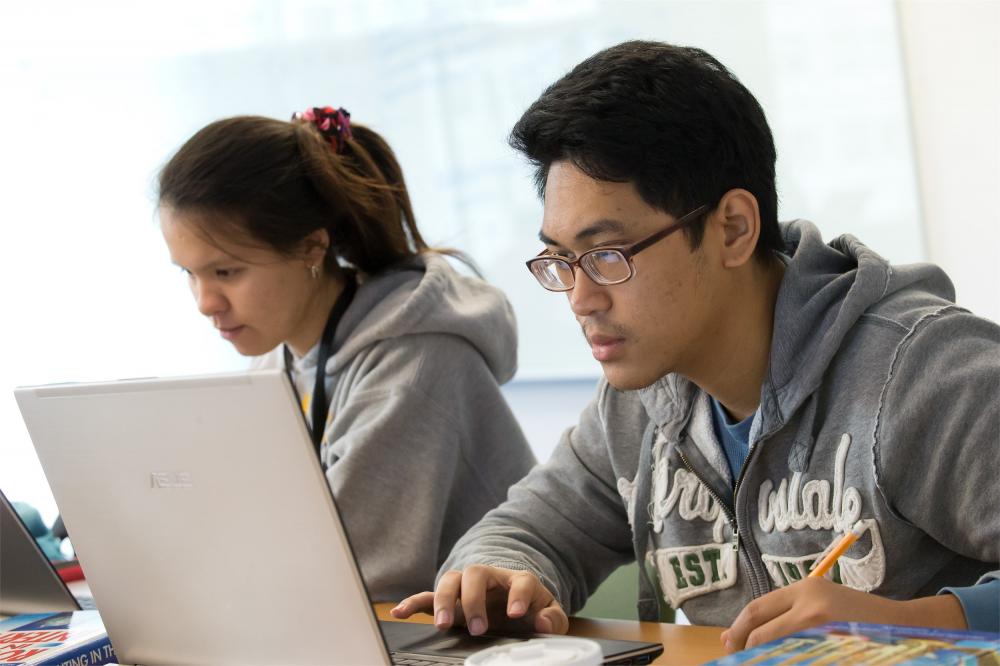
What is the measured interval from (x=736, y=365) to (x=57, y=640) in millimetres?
764

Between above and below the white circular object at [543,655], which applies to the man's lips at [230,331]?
above

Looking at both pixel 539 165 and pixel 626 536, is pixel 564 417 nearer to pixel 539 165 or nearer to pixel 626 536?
pixel 626 536

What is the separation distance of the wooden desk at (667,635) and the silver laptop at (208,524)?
70 millimetres

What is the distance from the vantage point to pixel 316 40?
3584 millimetres

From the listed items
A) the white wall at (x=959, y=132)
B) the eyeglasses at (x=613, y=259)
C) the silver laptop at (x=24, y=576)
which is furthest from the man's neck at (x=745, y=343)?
the white wall at (x=959, y=132)

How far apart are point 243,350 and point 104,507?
0.85 m

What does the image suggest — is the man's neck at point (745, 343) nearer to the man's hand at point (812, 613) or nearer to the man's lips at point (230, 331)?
the man's hand at point (812, 613)

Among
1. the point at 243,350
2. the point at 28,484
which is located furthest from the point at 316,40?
the point at 243,350

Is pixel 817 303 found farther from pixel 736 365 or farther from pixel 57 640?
pixel 57 640

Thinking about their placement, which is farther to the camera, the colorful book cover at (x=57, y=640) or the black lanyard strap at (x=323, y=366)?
the black lanyard strap at (x=323, y=366)

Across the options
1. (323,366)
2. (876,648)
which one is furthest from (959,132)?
(876,648)

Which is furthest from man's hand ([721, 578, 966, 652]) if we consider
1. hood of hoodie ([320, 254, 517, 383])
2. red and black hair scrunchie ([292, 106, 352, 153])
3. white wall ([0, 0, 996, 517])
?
white wall ([0, 0, 996, 517])

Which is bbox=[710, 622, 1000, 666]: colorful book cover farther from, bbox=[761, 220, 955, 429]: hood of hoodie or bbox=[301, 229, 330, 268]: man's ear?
bbox=[301, 229, 330, 268]: man's ear

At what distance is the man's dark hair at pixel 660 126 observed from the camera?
3.86 feet
